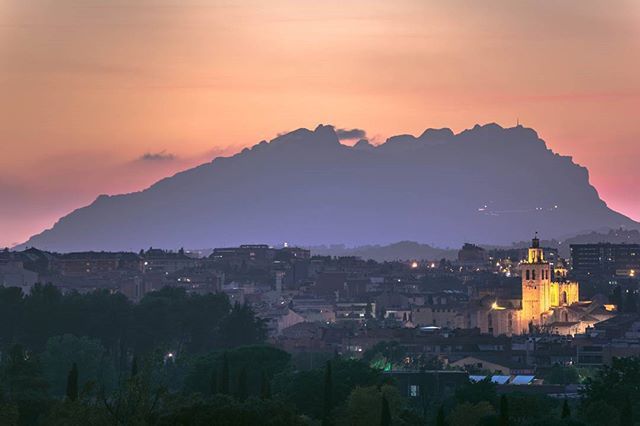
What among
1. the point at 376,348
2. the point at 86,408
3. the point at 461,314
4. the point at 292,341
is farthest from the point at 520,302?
the point at 86,408

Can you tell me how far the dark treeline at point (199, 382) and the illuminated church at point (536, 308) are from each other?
31.5m

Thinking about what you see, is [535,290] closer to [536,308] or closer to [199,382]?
[536,308]

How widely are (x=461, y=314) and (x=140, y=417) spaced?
11905 centimetres

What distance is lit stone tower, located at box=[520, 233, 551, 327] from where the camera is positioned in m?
172

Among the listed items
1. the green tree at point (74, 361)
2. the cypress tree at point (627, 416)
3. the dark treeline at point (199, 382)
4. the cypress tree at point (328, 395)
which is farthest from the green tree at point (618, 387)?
the green tree at point (74, 361)

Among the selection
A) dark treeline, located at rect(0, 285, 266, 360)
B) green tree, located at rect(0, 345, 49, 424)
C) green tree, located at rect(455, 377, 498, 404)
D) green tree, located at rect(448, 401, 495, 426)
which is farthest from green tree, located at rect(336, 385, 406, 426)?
dark treeline, located at rect(0, 285, 266, 360)

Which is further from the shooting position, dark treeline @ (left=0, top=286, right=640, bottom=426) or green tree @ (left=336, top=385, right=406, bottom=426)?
green tree @ (left=336, top=385, right=406, bottom=426)

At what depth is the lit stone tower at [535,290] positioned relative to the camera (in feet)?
565

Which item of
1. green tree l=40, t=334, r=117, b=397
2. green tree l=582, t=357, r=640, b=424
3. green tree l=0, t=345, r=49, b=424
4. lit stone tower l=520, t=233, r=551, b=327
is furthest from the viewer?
lit stone tower l=520, t=233, r=551, b=327

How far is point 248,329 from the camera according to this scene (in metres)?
129

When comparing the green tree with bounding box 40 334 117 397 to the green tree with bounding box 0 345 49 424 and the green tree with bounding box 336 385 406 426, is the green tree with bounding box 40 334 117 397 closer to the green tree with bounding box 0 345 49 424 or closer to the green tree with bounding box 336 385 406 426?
the green tree with bounding box 0 345 49 424

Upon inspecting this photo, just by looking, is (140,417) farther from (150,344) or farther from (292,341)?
(292,341)

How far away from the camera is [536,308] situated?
173250mm

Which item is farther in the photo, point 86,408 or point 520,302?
point 520,302
